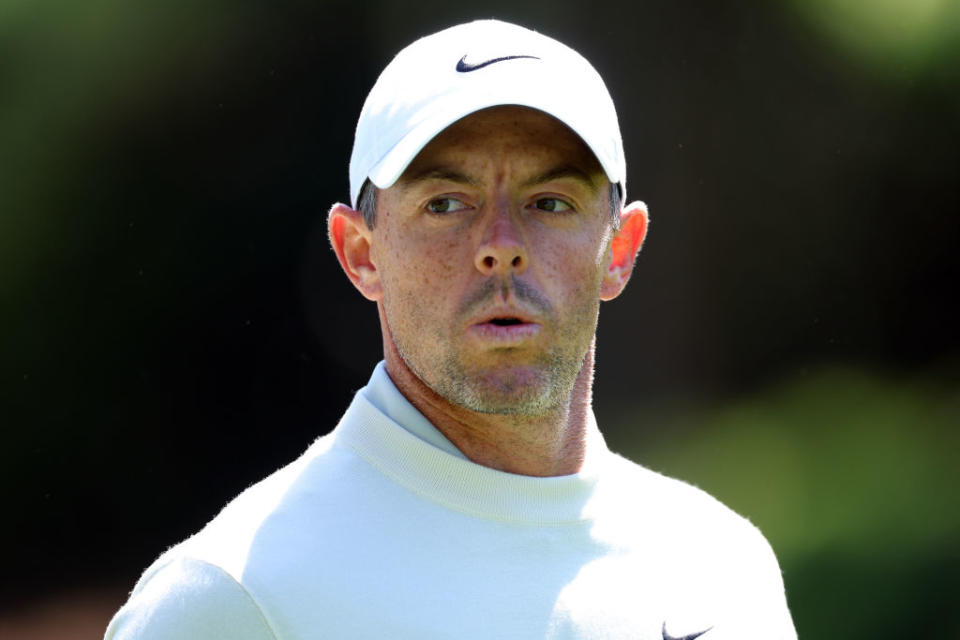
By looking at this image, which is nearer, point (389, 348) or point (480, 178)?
point (480, 178)

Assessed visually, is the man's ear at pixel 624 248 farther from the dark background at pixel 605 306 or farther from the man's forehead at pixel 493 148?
the dark background at pixel 605 306

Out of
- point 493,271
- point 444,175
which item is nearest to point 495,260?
point 493,271

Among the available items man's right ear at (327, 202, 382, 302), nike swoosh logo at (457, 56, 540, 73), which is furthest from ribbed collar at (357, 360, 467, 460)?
nike swoosh logo at (457, 56, 540, 73)

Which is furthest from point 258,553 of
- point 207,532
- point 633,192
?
point 633,192

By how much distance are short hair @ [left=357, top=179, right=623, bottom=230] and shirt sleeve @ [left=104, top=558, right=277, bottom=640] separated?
0.50 m

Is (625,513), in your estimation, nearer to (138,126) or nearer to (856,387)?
(138,126)

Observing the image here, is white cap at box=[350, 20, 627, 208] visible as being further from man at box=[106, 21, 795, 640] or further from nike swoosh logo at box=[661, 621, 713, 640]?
nike swoosh logo at box=[661, 621, 713, 640]

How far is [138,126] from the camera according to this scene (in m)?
4.00

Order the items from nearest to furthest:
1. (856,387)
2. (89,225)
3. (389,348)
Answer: (389,348) → (89,225) → (856,387)

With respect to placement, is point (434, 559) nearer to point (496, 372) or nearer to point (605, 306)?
point (496, 372)

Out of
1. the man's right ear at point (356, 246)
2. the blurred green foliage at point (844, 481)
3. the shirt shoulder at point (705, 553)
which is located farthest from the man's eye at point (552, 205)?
the blurred green foliage at point (844, 481)

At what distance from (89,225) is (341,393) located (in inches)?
33.6

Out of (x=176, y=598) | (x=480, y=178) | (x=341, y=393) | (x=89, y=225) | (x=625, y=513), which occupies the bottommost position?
(x=176, y=598)

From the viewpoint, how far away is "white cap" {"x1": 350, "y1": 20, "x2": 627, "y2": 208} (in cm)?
164
